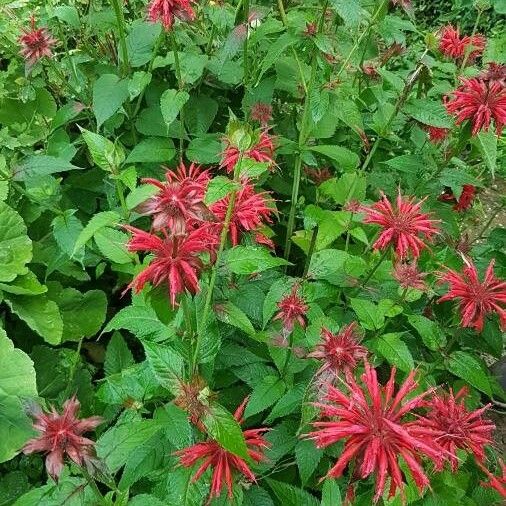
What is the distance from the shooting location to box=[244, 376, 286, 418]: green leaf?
1110 millimetres

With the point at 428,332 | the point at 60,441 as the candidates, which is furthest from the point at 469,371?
the point at 60,441

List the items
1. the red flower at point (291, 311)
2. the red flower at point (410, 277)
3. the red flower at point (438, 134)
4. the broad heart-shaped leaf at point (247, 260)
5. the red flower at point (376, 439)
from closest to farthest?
the red flower at point (376, 439) → the broad heart-shaped leaf at point (247, 260) → the red flower at point (291, 311) → the red flower at point (410, 277) → the red flower at point (438, 134)

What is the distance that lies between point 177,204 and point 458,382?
3.46 feet

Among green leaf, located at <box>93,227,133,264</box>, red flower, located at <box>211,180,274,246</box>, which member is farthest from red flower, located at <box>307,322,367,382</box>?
green leaf, located at <box>93,227,133,264</box>

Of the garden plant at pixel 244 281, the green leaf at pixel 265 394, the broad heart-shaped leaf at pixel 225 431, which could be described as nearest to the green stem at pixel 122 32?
the garden plant at pixel 244 281

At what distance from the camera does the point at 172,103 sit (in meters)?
1.34

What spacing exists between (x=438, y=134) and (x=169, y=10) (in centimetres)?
82

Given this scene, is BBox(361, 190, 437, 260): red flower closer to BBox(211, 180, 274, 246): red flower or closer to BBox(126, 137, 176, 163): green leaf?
BBox(211, 180, 274, 246): red flower

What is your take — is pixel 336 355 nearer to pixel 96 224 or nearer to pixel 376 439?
pixel 376 439

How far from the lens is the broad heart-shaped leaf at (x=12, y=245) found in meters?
1.49

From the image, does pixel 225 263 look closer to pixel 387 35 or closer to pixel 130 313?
pixel 130 313

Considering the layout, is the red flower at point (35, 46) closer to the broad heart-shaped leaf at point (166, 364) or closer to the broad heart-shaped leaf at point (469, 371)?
the broad heart-shaped leaf at point (166, 364)

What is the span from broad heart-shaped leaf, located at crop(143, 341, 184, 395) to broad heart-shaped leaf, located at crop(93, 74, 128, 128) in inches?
24.7

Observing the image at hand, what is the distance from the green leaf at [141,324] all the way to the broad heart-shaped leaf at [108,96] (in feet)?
1.57
